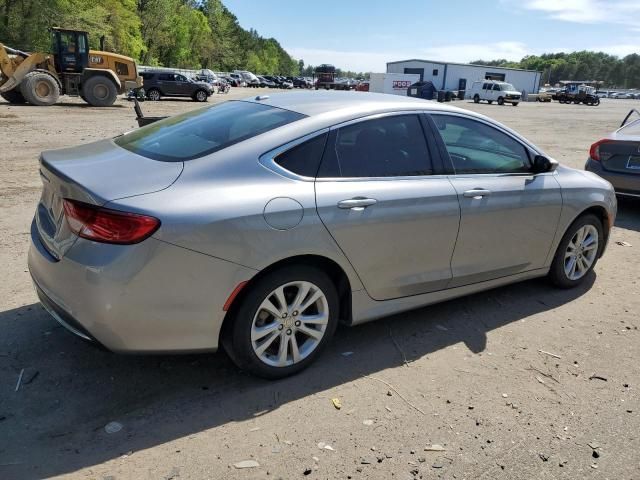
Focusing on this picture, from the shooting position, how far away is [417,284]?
3.68 m

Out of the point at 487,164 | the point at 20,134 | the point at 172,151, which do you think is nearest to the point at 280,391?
the point at 172,151

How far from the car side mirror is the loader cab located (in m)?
24.0

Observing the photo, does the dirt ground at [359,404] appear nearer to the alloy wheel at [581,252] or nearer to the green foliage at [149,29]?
the alloy wheel at [581,252]

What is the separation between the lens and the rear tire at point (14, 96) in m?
21.8

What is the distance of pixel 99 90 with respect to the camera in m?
23.5

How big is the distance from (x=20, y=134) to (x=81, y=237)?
41.9ft

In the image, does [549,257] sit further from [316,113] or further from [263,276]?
[263,276]

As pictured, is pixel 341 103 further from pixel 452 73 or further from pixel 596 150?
pixel 452 73

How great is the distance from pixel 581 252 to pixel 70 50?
2430 cm

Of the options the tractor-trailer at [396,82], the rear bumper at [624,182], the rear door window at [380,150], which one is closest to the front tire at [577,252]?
the rear door window at [380,150]

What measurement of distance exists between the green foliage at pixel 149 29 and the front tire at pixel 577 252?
49.6 m

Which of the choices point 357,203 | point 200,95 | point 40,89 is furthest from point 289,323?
point 200,95

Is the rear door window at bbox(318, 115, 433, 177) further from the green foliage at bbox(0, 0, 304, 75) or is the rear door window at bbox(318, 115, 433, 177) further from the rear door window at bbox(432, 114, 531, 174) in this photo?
the green foliage at bbox(0, 0, 304, 75)

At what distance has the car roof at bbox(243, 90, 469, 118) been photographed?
349 centimetres
